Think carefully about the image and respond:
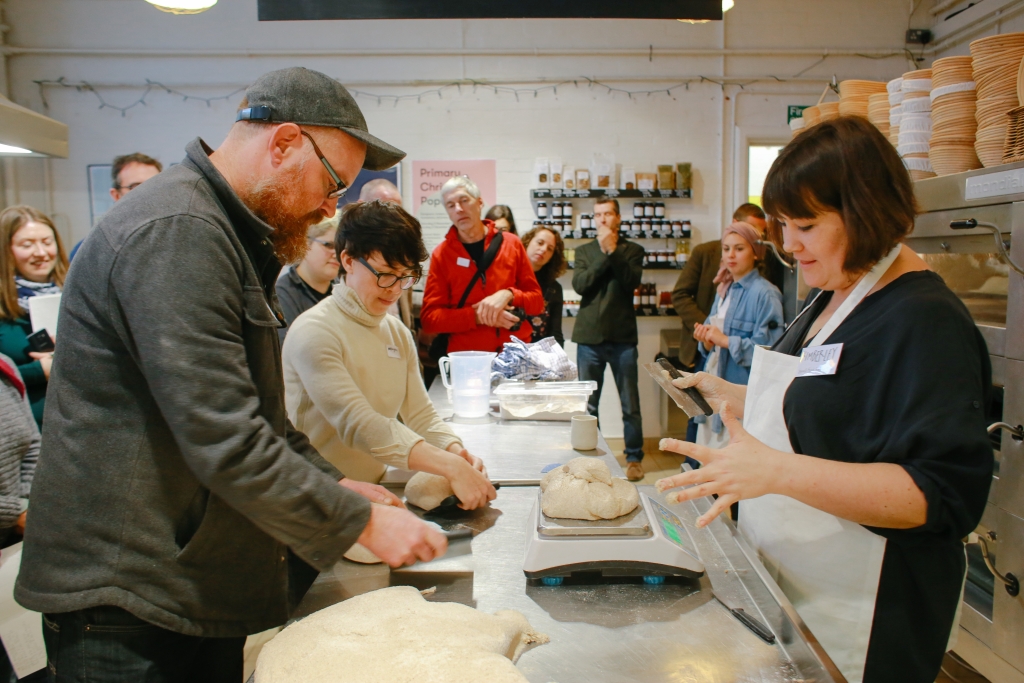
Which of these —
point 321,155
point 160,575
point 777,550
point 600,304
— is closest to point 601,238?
point 600,304

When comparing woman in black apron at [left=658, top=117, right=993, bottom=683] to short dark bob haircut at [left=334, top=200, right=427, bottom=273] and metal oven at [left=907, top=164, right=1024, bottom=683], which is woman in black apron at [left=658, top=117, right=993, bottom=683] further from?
metal oven at [left=907, top=164, right=1024, bottom=683]

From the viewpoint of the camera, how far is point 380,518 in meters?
1.02

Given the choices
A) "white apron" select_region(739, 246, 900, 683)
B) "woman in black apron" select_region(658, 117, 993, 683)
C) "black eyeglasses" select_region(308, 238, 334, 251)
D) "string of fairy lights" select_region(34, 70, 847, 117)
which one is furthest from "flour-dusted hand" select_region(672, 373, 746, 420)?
"string of fairy lights" select_region(34, 70, 847, 117)

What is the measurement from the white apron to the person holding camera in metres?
2.86

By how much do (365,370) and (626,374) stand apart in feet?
11.5

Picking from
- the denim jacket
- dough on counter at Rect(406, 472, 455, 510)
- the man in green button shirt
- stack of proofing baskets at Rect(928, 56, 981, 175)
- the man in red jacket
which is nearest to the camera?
dough on counter at Rect(406, 472, 455, 510)

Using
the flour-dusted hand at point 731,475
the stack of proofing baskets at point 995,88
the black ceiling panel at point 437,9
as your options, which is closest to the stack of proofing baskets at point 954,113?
the stack of proofing baskets at point 995,88

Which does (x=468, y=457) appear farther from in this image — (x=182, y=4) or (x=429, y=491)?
(x=182, y=4)

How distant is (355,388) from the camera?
5.76 feet

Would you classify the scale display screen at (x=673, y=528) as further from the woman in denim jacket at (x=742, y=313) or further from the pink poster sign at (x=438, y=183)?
the pink poster sign at (x=438, y=183)

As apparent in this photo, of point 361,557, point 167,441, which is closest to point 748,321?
point 361,557

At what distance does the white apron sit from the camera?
1.29 metres

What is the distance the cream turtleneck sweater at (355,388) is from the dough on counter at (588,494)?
440mm

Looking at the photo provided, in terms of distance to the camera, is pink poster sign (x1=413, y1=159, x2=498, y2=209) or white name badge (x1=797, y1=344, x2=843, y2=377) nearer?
white name badge (x1=797, y1=344, x2=843, y2=377)
